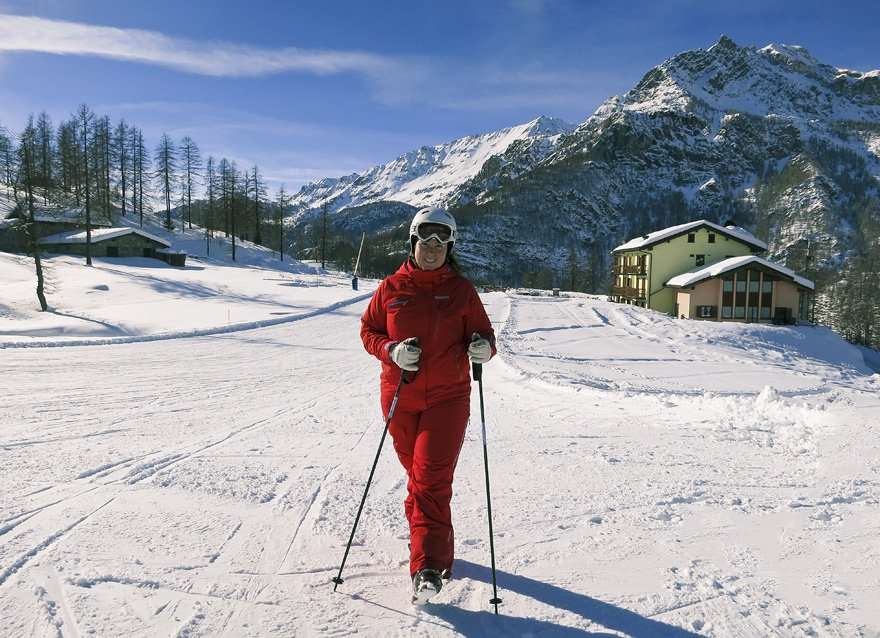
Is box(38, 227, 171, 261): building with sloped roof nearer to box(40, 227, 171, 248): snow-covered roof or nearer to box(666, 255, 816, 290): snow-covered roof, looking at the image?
box(40, 227, 171, 248): snow-covered roof

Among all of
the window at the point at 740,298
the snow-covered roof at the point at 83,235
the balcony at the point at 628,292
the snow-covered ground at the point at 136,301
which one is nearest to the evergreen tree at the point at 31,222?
the snow-covered ground at the point at 136,301

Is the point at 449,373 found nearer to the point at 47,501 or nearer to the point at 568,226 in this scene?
the point at 47,501

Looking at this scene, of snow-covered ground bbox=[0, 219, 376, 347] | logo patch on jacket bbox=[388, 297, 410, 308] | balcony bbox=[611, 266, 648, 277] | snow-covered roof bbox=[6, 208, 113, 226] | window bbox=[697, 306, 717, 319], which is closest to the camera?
logo patch on jacket bbox=[388, 297, 410, 308]

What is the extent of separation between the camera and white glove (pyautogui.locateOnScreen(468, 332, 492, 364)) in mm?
3129

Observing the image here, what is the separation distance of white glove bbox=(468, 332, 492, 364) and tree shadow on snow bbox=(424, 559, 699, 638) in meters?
1.37

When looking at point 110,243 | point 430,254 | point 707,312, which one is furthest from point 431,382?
point 110,243

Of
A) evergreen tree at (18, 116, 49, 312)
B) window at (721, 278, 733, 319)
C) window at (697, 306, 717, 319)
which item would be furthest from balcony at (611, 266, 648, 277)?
evergreen tree at (18, 116, 49, 312)

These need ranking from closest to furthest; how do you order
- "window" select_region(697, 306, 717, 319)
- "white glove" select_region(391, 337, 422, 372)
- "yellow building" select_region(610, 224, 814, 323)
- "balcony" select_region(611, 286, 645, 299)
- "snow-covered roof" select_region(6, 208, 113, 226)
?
"white glove" select_region(391, 337, 422, 372)
"yellow building" select_region(610, 224, 814, 323)
"window" select_region(697, 306, 717, 319)
"balcony" select_region(611, 286, 645, 299)
"snow-covered roof" select_region(6, 208, 113, 226)

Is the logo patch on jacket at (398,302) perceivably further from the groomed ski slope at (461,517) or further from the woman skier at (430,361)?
the groomed ski slope at (461,517)

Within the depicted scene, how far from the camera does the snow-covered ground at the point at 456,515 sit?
2.85 m

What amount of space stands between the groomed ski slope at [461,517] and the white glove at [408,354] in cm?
133

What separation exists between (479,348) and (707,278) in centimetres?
4097

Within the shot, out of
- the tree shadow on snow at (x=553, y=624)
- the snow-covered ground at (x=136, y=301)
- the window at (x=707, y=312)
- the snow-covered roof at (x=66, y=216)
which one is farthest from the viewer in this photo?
the snow-covered roof at (x=66, y=216)

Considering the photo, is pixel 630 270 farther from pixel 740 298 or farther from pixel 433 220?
pixel 433 220
